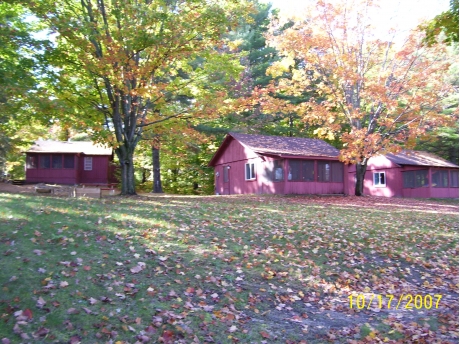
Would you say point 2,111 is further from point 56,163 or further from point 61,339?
point 56,163

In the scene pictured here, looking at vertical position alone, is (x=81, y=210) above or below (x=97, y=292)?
above

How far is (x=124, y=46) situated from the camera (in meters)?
13.5

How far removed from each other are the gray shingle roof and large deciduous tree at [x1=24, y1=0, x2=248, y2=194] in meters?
9.00

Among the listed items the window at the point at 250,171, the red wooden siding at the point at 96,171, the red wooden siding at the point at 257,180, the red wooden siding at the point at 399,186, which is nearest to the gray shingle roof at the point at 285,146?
the red wooden siding at the point at 257,180

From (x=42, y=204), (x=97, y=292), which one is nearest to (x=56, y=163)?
(x=42, y=204)

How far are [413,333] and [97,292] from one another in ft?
14.0

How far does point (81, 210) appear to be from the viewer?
10.0 m

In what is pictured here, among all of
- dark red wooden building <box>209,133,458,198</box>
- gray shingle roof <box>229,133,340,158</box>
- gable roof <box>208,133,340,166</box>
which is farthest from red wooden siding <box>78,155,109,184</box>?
gray shingle roof <box>229,133,340,158</box>

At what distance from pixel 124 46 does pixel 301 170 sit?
1469 centimetres

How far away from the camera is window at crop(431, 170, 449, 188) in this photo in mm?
31177

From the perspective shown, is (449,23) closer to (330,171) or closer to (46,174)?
(330,171)

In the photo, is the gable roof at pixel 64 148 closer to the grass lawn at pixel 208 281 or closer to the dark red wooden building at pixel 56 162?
the dark red wooden building at pixel 56 162

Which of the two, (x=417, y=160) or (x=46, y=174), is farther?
(x=46, y=174)

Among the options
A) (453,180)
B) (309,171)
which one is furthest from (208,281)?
(453,180)
